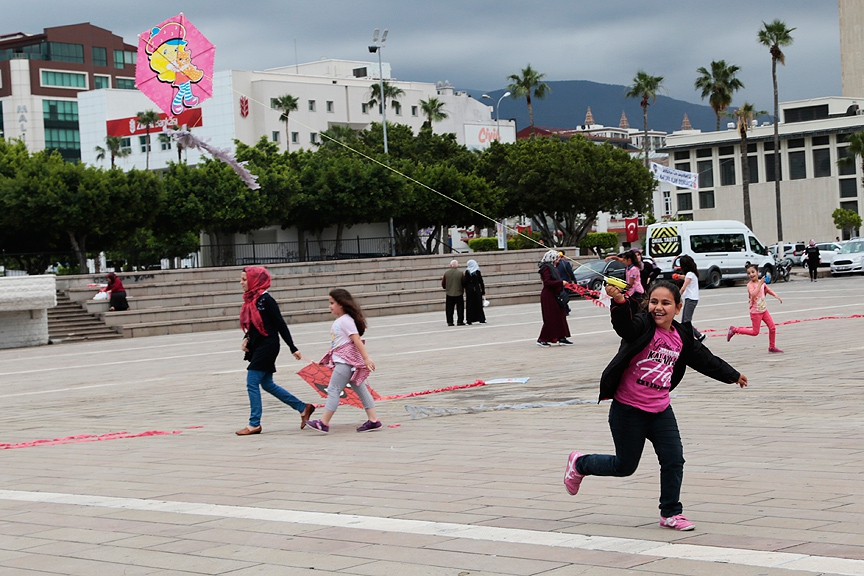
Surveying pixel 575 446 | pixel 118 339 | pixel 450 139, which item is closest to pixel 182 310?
pixel 118 339

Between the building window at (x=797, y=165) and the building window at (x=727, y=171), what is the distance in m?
5.46

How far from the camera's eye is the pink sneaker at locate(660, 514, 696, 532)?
5.14 m

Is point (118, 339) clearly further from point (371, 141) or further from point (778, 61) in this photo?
point (778, 61)

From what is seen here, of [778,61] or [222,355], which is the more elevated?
[778,61]

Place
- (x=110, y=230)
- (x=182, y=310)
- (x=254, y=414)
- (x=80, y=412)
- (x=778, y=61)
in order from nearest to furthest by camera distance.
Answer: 1. (x=254, y=414)
2. (x=80, y=412)
3. (x=182, y=310)
4. (x=110, y=230)
5. (x=778, y=61)

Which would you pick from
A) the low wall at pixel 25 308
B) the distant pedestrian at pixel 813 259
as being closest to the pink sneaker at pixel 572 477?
the low wall at pixel 25 308

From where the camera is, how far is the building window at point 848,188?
87.7 metres

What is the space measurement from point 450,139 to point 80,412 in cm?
5436

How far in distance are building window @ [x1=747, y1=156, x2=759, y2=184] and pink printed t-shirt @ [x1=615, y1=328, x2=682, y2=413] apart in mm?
92928

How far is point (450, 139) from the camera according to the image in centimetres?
6594

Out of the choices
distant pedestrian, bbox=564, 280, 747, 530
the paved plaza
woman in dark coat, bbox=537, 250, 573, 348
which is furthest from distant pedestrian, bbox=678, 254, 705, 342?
distant pedestrian, bbox=564, 280, 747, 530

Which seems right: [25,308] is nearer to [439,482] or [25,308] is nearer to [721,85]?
[439,482]

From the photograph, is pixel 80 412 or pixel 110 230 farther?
pixel 110 230

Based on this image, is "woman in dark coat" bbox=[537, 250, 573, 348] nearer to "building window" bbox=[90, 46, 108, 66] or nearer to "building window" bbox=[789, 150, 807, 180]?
"building window" bbox=[789, 150, 807, 180]
